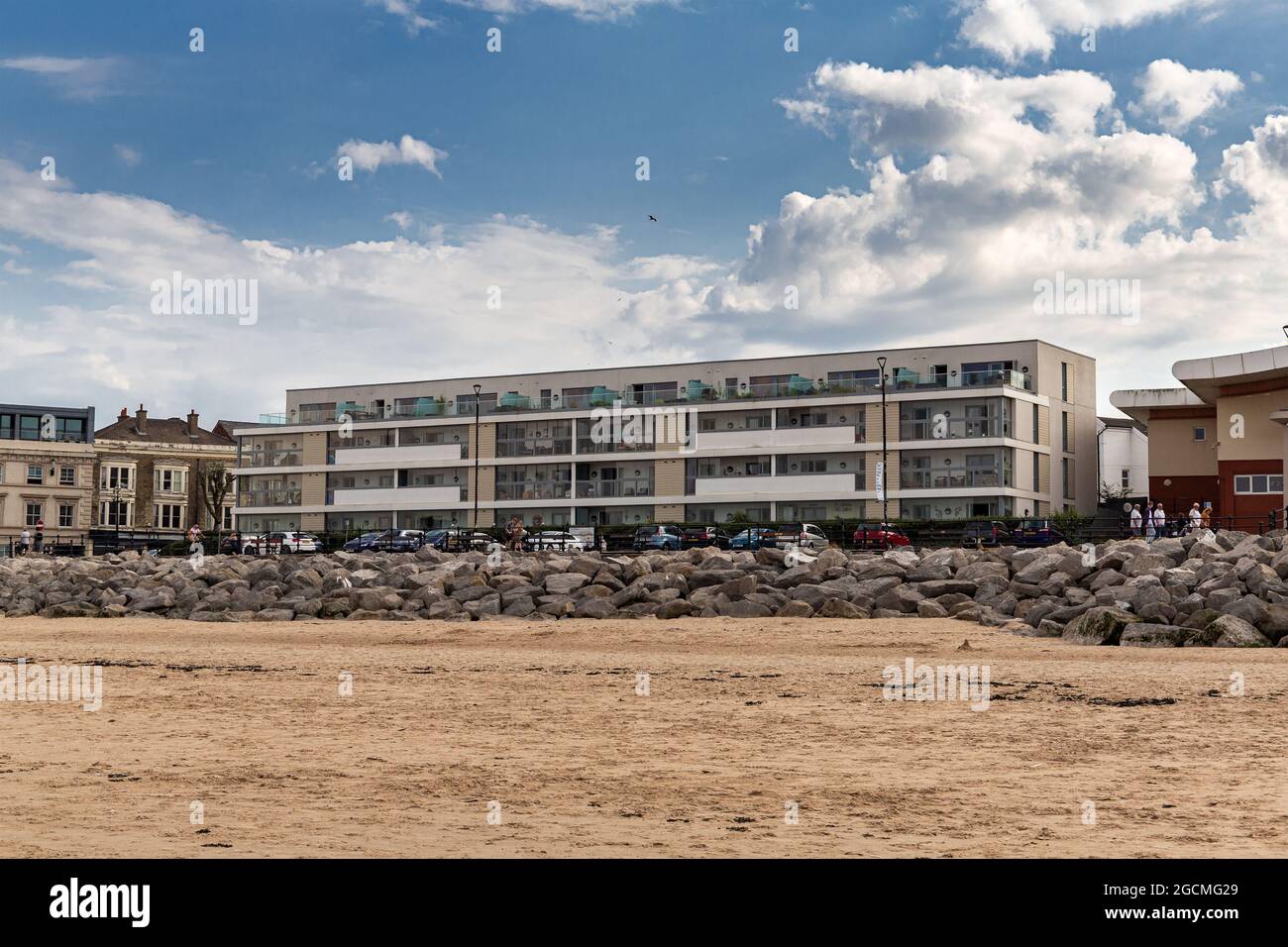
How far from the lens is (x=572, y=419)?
315ft

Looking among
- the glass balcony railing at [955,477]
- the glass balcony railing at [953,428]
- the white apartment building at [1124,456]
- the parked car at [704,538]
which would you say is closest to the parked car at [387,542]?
the parked car at [704,538]

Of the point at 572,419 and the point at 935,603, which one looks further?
the point at 572,419

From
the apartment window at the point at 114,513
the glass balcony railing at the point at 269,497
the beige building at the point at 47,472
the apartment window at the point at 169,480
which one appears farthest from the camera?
the apartment window at the point at 169,480

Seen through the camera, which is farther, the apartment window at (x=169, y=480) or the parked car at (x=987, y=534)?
the apartment window at (x=169, y=480)

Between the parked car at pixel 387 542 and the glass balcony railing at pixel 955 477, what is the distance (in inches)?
1196

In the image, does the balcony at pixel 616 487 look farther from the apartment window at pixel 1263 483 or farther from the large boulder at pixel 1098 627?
the large boulder at pixel 1098 627

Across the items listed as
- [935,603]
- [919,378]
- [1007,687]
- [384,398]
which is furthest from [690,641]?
[384,398]

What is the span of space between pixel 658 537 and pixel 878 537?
398 inches

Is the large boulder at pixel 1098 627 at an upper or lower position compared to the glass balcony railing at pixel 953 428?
lower

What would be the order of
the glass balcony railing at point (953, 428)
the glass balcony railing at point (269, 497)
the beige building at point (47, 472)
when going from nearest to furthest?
the glass balcony railing at point (953, 428)
the glass balcony railing at point (269, 497)
the beige building at point (47, 472)

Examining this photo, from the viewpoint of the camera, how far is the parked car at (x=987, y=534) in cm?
5241

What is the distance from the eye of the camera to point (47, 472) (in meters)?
116

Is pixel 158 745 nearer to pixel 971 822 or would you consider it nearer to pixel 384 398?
pixel 971 822

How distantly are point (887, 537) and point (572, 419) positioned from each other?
4185 centimetres
